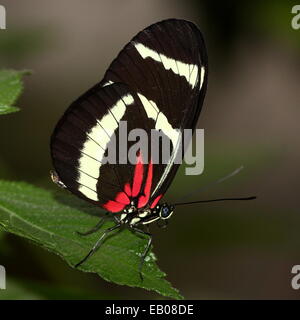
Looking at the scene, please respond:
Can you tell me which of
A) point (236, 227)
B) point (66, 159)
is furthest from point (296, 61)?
point (66, 159)

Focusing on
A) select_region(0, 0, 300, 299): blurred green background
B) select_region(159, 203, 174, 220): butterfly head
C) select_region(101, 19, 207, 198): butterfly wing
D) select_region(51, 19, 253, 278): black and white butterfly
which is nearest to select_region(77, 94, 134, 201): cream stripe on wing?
select_region(51, 19, 253, 278): black and white butterfly

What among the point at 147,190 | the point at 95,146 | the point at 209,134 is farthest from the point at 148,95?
the point at 209,134

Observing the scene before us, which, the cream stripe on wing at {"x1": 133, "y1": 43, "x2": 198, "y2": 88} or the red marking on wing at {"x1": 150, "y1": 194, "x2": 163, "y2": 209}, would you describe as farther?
the red marking on wing at {"x1": 150, "y1": 194, "x2": 163, "y2": 209}

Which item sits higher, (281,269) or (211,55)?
(211,55)

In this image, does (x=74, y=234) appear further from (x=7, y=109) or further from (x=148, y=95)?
(x=148, y=95)

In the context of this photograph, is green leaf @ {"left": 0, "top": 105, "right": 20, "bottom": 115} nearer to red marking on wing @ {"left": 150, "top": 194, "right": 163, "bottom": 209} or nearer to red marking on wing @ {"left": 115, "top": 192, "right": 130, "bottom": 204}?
red marking on wing @ {"left": 115, "top": 192, "right": 130, "bottom": 204}

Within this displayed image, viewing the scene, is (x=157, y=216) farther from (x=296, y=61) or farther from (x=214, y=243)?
(x=296, y=61)
